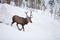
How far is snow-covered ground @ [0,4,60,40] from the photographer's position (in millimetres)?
1490

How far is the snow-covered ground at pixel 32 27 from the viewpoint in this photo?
1490mm

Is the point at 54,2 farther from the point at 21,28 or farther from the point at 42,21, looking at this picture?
the point at 21,28

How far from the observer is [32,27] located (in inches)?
67.4

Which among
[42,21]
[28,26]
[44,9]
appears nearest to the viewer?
[28,26]

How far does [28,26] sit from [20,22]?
0.52 ft

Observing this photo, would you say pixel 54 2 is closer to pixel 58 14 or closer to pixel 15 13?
pixel 58 14

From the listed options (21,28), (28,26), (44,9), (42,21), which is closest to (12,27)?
(21,28)

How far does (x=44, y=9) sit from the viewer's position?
1991 mm

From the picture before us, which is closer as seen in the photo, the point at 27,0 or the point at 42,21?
the point at 42,21

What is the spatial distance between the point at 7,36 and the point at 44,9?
79 cm

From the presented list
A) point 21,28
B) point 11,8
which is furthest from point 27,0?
point 21,28

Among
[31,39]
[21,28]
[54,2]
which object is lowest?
[31,39]

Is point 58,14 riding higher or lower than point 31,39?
higher

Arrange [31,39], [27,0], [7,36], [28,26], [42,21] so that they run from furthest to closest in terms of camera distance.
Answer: [27,0] < [42,21] < [28,26] < [31,39] < [7,36]
